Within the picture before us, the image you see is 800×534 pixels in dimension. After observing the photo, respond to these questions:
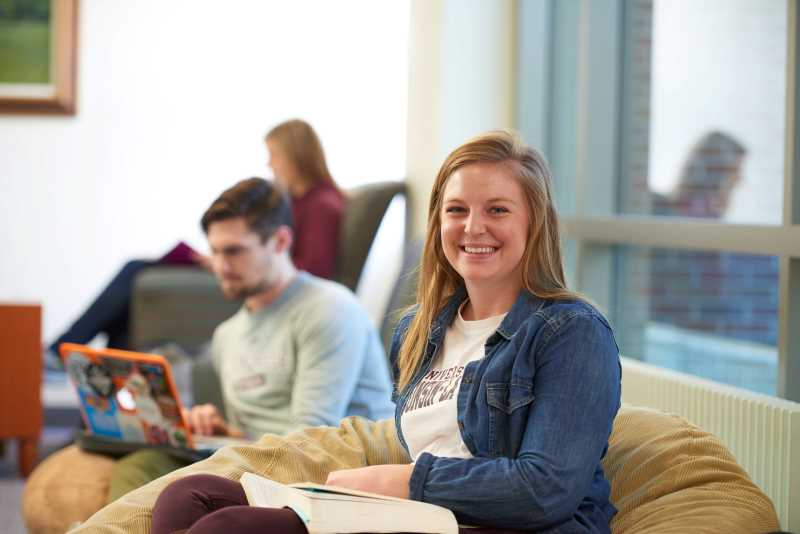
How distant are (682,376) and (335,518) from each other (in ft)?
3.96

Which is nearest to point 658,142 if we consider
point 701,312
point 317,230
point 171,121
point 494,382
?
point 701,312

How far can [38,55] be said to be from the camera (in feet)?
17.7

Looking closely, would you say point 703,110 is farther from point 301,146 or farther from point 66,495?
point 66,495

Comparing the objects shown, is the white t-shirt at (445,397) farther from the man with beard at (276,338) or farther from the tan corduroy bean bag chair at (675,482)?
the man with beard at (276,338)

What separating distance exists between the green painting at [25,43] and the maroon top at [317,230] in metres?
1.96

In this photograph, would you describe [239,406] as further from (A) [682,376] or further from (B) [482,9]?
(B) [482,9]

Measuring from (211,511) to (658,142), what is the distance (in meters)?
2.42

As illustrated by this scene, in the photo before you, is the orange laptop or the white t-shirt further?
the orange laptop

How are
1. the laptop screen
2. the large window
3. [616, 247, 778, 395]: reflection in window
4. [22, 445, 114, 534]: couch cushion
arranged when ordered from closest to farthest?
the laptop screen, [22, 445, 114, 534]: couch cushion, the large window, [616, 247, 778, 395]: reflection in window

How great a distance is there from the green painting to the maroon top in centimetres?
196

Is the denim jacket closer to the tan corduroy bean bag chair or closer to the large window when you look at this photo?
the tan corduroy bean bag chair

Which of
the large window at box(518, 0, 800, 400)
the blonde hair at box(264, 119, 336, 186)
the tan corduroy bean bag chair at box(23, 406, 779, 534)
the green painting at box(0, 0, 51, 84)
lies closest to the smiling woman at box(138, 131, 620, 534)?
the tan corduroy bean bag chair at box(23, 406, 779, 534)

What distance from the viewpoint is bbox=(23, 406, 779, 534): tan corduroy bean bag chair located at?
166 centimetres

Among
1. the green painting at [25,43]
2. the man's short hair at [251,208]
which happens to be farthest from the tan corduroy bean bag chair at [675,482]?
the green painting at [25,43]
